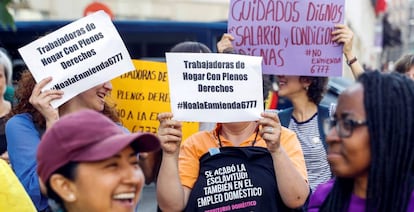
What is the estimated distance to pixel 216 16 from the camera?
20.6 metres

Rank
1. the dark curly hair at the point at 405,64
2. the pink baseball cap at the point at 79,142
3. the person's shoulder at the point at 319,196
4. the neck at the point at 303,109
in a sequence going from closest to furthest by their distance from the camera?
the pink baseball cap at the point at 79,142, the person's shoulder at the point at 319,196, the neck at the point at 303,109, the dark curly hair at the point at 405,64

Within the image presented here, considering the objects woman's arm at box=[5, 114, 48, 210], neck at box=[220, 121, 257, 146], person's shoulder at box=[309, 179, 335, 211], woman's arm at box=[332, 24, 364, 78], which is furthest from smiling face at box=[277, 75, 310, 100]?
person's shoulder at box=[309, 179, 335, 211]

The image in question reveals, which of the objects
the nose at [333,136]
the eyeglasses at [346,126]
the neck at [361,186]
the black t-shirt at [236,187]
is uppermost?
the eyeglasses at [346,126]

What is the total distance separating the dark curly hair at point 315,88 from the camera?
444 centimetres

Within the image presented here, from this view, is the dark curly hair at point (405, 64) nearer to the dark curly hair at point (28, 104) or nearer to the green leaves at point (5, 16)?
the dark curly hair at point (28, 104)

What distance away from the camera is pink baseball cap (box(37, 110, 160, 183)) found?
7.65ft

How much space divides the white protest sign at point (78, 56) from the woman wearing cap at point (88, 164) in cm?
113

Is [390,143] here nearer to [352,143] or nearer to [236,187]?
[352,143]

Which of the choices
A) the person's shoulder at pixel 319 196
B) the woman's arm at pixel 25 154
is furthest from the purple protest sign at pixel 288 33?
the person's shoulder at pixel 319 196

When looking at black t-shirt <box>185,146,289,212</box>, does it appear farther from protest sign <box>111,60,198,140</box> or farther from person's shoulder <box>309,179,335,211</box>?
protest sign <box>111,60,198,140</box>

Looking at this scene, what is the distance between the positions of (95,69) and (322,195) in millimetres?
1379

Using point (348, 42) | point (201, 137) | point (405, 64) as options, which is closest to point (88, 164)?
point (201, 137)

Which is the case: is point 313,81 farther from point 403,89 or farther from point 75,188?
point 75,188

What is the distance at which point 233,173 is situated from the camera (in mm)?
3371
